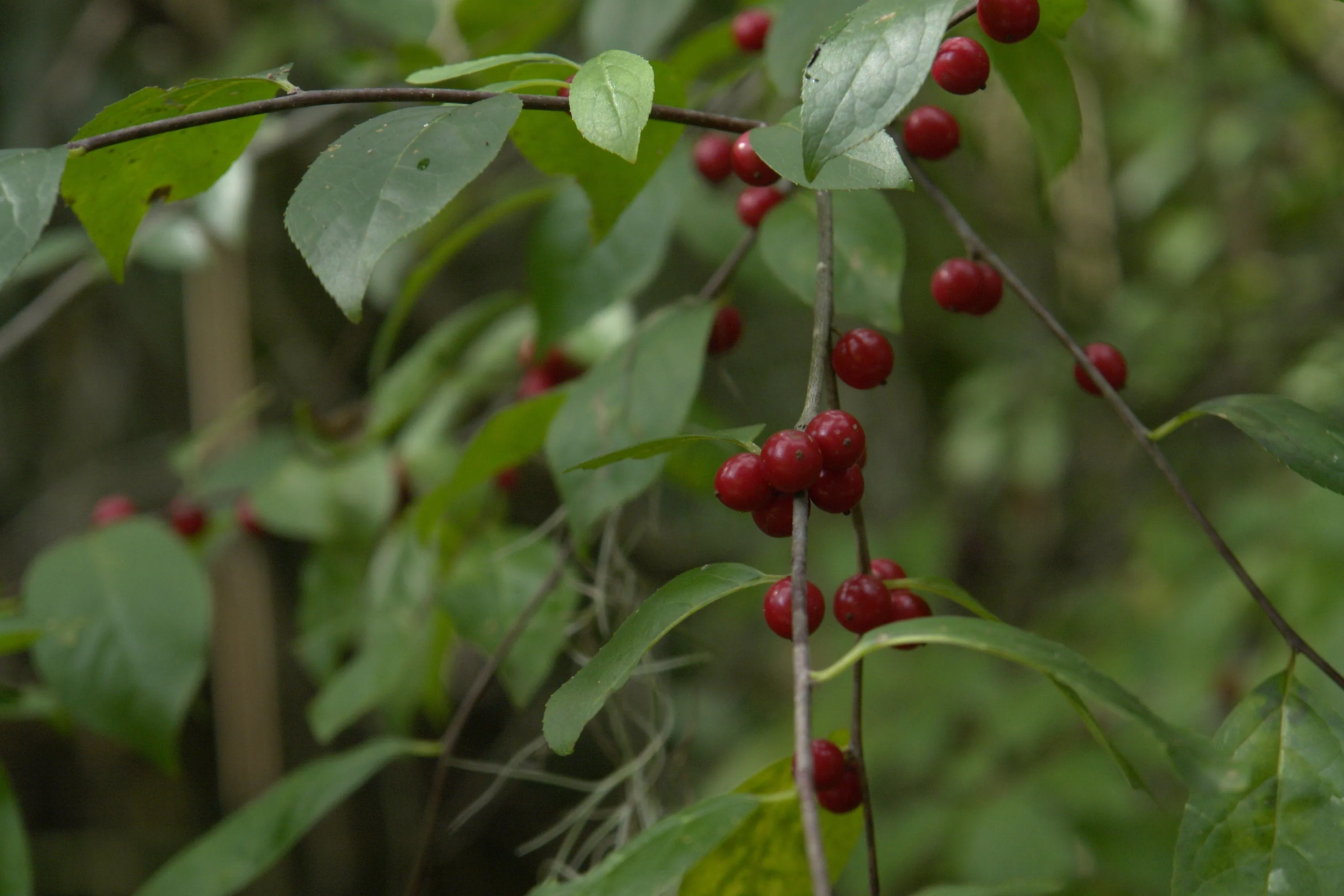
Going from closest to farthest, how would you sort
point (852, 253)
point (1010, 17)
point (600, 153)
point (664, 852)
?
point (664, 852) → point (1010, 17) → point (600, 153) → point (852, 253)

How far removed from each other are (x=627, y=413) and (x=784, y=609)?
289 mm

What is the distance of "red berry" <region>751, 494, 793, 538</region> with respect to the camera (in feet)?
1.79

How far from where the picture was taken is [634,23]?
109 centimetres

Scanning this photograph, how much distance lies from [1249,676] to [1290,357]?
57cm

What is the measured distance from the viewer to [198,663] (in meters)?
1.01

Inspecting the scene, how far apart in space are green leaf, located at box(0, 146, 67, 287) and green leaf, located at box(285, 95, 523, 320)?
0.37 feet

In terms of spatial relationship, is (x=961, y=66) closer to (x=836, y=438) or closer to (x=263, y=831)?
(x=836, y=438)

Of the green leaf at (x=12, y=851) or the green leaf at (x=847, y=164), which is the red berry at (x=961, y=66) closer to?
the green leaf at (x=847, y=164)

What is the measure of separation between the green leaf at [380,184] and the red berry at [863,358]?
0.24 metres

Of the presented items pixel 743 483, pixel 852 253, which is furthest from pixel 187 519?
pixel 743 483

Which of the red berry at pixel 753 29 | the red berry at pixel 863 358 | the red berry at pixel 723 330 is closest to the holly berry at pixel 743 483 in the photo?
the red berry at pixel 863 358

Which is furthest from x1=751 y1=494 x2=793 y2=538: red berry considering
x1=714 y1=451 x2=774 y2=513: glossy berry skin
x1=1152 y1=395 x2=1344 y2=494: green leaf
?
x1=1152 y1=395 x2=1344 y2=494: green leaf

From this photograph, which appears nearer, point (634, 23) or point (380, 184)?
point (380, 184)

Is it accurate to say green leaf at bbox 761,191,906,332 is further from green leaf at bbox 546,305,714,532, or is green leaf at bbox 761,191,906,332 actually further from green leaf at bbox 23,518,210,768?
green leaf at bbox 23,518,210,768
